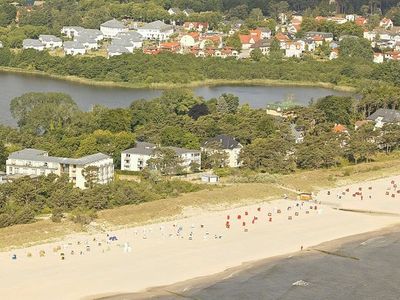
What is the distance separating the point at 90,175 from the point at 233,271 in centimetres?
699

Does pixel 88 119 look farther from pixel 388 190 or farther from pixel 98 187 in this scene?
pixel 388 190

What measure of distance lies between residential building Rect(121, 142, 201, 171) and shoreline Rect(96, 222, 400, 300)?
6917mm

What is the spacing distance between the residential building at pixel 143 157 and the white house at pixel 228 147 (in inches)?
24.2

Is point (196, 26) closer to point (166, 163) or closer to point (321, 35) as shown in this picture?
point (321, 35)

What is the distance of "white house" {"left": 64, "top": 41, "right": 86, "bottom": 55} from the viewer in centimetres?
4888

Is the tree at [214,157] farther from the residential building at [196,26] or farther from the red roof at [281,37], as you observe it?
the residential building at [196,26]

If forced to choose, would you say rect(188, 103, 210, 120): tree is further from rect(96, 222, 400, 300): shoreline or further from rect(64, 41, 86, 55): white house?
rect(64, 41, 86, 55): white house

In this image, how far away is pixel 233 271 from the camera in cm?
1664

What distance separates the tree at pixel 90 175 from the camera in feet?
73.9

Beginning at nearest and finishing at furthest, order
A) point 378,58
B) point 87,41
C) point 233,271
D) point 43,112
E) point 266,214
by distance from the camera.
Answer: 1. point 233,271
2. point 266,214
3. point 43,112
4. point 378,58
5. point 87,41

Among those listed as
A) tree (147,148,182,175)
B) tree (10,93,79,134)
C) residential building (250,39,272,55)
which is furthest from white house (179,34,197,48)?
tree (147,148,182,175)

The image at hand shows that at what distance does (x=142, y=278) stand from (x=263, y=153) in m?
9.89

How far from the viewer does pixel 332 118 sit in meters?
31.5

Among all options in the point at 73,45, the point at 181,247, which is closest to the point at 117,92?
the point at 73,45
